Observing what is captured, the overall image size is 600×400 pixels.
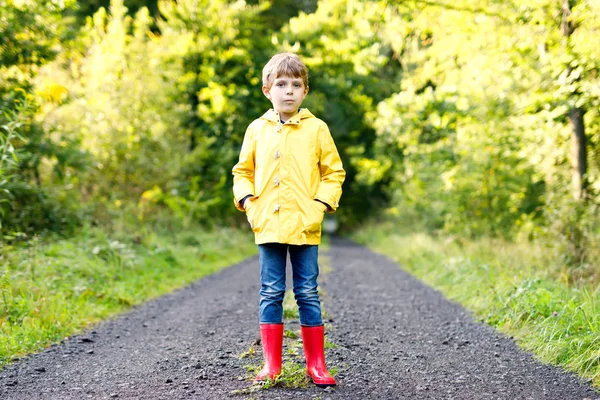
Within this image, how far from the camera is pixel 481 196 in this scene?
12102 millimetres

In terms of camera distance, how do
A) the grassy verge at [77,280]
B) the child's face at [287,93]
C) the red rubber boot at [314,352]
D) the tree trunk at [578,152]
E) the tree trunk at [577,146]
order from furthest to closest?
the tree trunk at [578,152], the tree trunk at [577,146], the grassy verge at [77,280], the child's face at [287,93], the red rubber boot at [314,352]

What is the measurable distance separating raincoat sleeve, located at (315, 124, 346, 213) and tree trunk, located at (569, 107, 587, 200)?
6097 millimetres

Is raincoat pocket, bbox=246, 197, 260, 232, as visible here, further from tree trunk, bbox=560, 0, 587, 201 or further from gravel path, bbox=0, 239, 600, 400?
tree trunk, bbox=560, 0, 587, 201

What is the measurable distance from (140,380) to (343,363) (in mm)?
1353

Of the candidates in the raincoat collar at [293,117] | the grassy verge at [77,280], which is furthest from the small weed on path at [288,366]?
the grassy verge at [77,280]

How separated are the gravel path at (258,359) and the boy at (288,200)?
1.20 ft

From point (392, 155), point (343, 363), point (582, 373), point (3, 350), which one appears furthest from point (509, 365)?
point (392, 155)

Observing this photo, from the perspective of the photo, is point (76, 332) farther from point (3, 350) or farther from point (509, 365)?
point (509, 365)

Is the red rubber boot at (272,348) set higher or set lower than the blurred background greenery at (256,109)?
lower

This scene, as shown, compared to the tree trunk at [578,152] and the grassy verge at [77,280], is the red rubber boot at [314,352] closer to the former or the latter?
the grassy verge at [77,280]

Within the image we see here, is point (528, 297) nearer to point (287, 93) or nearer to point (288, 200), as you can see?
point (288, 200)

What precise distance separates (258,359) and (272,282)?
75 centimetres

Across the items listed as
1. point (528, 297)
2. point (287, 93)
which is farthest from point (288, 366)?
point (528, 297)

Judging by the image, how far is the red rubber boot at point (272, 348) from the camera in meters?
3.63
